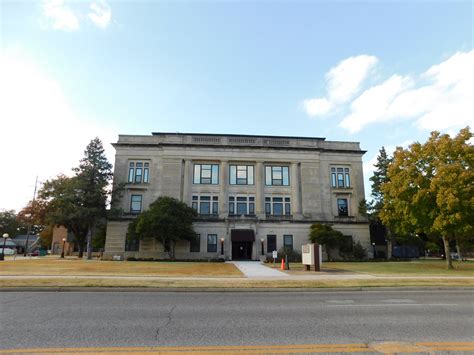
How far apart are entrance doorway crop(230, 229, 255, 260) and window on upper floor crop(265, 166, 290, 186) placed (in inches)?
312

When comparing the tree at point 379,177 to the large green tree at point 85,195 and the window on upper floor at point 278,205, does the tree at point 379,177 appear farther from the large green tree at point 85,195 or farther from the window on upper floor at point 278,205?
the large green tree at point 85,195

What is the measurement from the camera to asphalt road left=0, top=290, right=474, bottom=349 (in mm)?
6023

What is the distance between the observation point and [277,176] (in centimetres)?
4688

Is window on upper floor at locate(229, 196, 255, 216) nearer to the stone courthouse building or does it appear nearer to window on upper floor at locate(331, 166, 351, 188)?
the stone courthouse building

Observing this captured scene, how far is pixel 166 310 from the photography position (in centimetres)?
879

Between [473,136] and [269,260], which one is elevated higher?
[473,136]

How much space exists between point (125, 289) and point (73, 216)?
102 feet

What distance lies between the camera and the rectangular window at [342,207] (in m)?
46.6

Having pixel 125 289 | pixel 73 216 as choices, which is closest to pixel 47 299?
pixel 125 289

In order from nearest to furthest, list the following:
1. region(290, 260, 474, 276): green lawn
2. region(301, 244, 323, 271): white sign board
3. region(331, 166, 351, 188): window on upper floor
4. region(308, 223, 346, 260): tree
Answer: region(290, 260, 474, 276): green lawn, region(301, 244, 323, 271): white sign board, region(308, 223, 346, 260): tree, region(331, 166, 351, 188): window on upper floor

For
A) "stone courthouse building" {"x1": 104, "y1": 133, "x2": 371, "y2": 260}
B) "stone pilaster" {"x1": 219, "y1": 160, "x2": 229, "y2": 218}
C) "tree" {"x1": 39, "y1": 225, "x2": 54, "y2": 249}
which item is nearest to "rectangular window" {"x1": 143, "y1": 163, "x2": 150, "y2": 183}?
"stone courthouse building" {"x1": 104, "y1": 133, "x2": 371, "y2": 260}

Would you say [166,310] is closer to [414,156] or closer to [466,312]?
[466,312]

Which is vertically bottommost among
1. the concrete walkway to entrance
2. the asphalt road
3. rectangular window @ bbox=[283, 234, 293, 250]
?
the asphalt road

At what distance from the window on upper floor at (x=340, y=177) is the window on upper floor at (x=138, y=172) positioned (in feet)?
87.3
